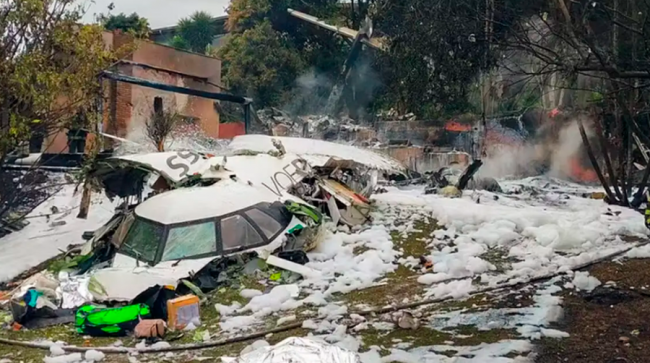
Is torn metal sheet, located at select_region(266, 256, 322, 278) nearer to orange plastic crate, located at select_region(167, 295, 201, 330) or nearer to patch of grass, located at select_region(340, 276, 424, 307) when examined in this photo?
patch of grass, located at select_region(340, 276, 424, 307)

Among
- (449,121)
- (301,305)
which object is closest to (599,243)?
(301,305)

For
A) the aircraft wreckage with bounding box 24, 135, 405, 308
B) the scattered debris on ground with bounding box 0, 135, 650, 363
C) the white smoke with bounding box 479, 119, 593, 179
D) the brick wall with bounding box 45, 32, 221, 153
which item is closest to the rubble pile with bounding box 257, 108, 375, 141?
the brick wall with bounding box 45, 32, 221, 153

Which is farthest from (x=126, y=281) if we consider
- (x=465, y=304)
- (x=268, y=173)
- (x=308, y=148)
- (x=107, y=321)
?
(x=308, y=148)

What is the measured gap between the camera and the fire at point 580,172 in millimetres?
21439

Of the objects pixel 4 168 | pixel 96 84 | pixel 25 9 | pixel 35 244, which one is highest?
pixel 25 9

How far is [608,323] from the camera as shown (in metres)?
5.86

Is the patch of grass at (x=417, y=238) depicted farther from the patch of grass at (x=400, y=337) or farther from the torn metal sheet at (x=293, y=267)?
the patch of grass at (x=400, y=337)

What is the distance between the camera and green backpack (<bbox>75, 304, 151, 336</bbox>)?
6.75 meters

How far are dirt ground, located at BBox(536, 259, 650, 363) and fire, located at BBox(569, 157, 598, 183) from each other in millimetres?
14621

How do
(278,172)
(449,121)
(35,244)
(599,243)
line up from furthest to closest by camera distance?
(449,121) < (278,172) < (35,244) < (599,243)

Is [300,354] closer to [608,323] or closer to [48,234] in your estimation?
Answer: [608,323]

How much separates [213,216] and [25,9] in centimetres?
404

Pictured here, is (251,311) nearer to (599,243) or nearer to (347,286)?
(347,286)

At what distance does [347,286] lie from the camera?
8.24 meters
